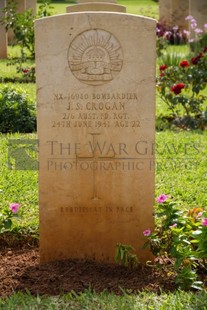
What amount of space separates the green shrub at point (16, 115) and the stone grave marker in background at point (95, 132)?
144 inches

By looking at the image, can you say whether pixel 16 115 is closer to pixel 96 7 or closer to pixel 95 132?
pixel 96 7

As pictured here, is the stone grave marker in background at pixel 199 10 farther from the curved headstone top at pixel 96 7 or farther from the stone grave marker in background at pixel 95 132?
the stone grave marker in background at pixel 95 132

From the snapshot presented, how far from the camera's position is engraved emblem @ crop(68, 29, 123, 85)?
3.87 meters

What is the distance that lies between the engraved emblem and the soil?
3.72 ft

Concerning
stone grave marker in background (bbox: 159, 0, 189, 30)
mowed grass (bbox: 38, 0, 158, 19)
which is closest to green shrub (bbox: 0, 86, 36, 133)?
stone grave marker in background (bbox: 159, 0, 189, 30)

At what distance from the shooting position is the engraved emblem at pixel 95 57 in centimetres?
387

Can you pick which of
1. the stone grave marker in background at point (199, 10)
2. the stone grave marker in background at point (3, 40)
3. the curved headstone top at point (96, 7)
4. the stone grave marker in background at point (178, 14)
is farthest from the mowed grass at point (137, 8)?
the curved headstone top at point (96, 7)

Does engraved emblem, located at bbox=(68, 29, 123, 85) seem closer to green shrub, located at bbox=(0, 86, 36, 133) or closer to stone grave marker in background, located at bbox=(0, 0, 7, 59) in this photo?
green shrub, located at bbox=(0, 86, 36, 133)

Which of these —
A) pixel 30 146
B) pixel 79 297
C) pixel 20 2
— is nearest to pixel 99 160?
pixel 79 297

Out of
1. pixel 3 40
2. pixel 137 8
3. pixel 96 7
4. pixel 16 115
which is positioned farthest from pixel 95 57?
pixel 137 8

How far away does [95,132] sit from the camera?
157 inches

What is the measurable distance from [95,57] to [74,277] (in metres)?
1.30

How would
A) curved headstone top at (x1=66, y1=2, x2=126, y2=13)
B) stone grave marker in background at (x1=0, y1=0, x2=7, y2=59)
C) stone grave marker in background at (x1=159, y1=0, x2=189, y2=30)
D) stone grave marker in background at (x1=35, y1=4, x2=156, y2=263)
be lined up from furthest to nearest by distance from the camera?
stone grave marker in background at (x1=159, y1=0, x2=189, y2=30) → stone grave marker in background at (x1=0, y1=0, x2=7, y2=59) → curved headstone top at (x1=66, y1=2, x2=126, y2=13) → stone grave marker in background at (x1=35, y1=4, x2=156, y2=263)

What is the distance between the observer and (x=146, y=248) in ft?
13.5
